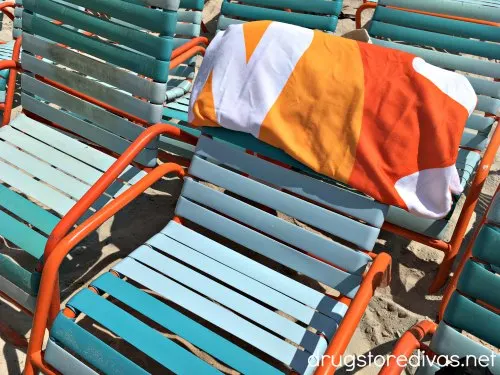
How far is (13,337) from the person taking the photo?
202 cm

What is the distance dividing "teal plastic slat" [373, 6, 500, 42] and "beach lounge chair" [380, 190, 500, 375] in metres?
1.50

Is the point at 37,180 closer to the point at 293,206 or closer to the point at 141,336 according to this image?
the point at 141,336

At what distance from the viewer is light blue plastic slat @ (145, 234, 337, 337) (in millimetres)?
1775

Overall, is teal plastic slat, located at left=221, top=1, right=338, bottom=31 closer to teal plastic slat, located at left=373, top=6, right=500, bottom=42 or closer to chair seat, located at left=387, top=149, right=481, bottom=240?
teal plastic slat, located at left=373, top=6, right=500, bottom=42

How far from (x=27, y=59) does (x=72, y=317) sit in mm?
1384

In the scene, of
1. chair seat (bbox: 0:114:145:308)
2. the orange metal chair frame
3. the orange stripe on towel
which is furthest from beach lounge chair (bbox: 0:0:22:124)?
the orange stripe on towel

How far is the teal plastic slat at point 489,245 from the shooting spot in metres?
1.46

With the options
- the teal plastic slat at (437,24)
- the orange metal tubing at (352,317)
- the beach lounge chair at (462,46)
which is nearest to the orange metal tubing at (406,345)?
the orange metal tubing at (352,317)

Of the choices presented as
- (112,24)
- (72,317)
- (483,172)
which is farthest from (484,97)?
(72,317)

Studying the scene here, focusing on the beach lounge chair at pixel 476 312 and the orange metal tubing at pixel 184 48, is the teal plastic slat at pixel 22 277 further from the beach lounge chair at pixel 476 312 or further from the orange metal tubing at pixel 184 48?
the orange metal tubing at pixel 184 48

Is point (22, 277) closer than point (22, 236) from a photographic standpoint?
Yes

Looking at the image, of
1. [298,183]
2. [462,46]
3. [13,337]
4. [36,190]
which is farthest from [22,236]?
[462,46]

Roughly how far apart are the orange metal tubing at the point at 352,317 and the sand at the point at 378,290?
0.61m

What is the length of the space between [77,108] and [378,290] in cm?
159
